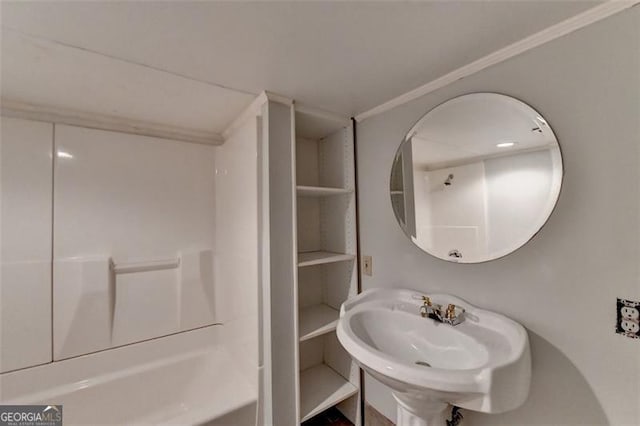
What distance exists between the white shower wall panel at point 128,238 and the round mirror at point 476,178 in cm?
144

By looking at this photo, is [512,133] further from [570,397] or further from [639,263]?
[570,397]

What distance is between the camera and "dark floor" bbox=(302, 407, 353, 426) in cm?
154

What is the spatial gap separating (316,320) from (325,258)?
16.6 inches

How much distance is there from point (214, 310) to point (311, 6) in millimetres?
1883

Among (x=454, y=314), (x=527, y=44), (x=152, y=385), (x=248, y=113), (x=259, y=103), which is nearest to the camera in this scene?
(x=527, y=44)

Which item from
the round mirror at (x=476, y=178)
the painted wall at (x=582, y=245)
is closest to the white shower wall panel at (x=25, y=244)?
the round mirror at (x=476, y=178)

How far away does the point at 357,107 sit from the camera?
1.48 meters

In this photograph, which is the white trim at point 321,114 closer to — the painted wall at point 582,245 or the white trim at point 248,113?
the white trim at point 248,113

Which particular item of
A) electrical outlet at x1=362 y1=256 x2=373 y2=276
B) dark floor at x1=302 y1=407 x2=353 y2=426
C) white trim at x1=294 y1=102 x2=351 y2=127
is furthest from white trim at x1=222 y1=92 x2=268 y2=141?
dark floor at x1=302 y1=407 x2=353 y2=426

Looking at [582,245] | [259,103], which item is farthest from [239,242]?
[582,245]

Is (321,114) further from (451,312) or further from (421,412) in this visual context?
(421,412)

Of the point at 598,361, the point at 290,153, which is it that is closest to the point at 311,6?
the point at 290,153

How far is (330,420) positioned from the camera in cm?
158

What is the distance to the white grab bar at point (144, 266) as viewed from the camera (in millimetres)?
1505
